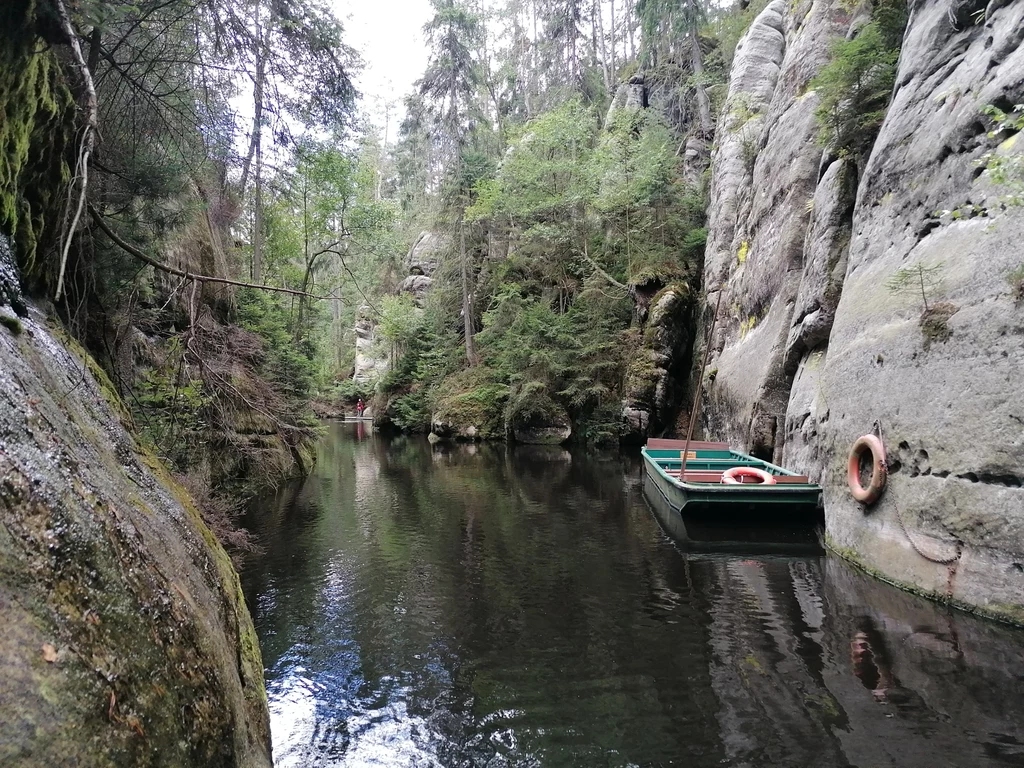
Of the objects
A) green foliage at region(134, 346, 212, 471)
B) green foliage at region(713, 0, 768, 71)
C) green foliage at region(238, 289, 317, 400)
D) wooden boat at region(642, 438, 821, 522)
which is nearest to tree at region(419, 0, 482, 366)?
green foliage at region(713, 0, 768, 71)

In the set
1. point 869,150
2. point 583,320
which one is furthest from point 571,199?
point 869,150

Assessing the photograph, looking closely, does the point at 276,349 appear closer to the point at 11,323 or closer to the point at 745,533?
the point at 745,533

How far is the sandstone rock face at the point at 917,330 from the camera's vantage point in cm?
563

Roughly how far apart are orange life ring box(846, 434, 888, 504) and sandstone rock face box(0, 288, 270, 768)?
6.94 m

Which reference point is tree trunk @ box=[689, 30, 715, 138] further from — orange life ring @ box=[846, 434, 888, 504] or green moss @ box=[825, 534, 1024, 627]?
green moss @ box=[825, 534, 1024, 627]

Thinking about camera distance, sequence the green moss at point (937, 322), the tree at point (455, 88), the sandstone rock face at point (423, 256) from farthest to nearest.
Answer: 1. the sandstone rock face at point (423, 256)
2. the tree at point (455, 88)
3. the green moss at point (937, 322)

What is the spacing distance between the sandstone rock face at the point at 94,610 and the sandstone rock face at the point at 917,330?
6452 mm

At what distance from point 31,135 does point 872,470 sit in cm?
904

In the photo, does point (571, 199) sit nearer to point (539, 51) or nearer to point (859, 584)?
point (539, 51)

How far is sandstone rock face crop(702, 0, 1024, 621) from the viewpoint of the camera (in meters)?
5.63

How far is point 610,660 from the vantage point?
17.1 feet

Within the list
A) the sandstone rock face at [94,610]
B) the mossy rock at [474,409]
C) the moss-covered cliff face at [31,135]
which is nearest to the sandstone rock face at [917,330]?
the sandstone rock face at [94,610]

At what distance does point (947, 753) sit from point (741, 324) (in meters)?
14.1

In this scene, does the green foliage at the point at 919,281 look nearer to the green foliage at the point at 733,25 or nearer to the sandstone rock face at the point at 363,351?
the green foliage at the point at 733,25
